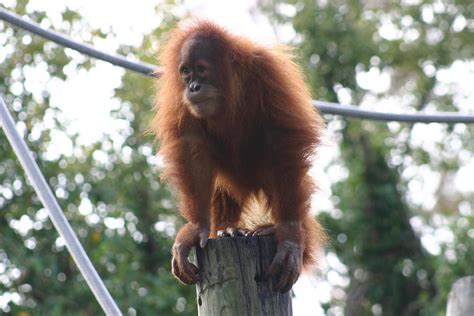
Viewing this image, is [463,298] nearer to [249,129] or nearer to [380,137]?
[249,129]

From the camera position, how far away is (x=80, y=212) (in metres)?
7.28

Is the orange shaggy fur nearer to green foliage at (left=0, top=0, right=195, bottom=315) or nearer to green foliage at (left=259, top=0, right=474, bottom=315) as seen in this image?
green foliage at (left=0, top=0, right=195, bottom=315)

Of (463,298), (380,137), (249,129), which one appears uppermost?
(380,137)

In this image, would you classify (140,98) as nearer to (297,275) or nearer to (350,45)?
(350,45)

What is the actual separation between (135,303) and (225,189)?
2.47m

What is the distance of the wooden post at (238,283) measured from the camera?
135 inches

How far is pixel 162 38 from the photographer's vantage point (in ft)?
27.0

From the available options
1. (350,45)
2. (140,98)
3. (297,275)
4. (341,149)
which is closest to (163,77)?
(297,275)

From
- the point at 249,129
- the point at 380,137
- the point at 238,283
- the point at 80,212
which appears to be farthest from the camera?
the point at 380,137

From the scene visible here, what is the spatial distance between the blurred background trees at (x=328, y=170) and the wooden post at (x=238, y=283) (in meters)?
3.41

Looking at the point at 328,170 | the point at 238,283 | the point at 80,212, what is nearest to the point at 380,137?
the point at 328,170

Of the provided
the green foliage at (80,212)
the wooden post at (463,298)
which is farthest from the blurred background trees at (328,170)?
the wooden post at (463,298)

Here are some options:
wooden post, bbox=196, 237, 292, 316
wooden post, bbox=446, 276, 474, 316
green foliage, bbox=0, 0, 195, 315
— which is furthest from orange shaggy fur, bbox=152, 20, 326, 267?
green foliage, bbox=0, 0, 195, 315

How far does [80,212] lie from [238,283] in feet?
13.1
